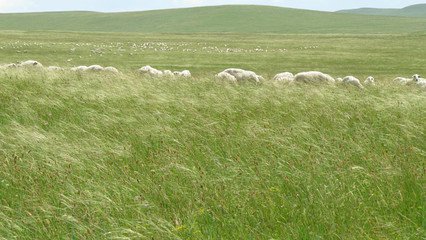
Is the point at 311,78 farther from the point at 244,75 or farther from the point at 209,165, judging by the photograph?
the point at 209,165

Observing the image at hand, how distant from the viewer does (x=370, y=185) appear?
441cm

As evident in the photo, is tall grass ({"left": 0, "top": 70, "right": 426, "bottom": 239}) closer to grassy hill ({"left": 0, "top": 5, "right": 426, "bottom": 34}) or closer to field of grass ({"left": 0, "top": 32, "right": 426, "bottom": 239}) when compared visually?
field of grass ({"left": 0, "top": 32, "right": 426, "bottom": 239})

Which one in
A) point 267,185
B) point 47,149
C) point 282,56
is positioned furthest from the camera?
point 282,56

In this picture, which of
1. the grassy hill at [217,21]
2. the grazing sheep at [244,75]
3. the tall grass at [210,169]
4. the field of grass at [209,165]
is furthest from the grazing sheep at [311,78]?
the grassy hill at [217,21]

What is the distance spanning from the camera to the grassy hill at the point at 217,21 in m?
107

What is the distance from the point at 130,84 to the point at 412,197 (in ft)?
23.6

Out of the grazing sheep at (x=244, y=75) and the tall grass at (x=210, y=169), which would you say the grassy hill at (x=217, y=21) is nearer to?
the grazing sheep at (x=244, y=75)

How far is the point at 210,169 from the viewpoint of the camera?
4.95 metres

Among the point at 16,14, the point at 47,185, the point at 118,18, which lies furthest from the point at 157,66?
the point at 16,14

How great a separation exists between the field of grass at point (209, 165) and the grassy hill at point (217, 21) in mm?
95980

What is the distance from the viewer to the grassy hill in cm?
10719

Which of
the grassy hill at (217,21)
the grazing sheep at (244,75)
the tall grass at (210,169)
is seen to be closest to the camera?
the tall grass at (210,169)

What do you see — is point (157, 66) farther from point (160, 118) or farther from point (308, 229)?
point (308, 229)

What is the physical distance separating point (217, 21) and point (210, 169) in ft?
369
